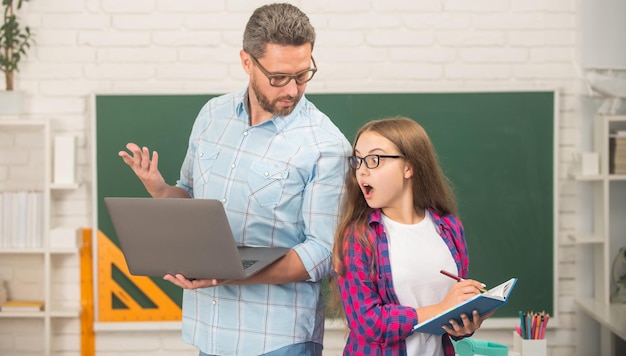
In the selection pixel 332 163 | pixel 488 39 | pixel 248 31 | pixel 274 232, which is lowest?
pixel 274 232

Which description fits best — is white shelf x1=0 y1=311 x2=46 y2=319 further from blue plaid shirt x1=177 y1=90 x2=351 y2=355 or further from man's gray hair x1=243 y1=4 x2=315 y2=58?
man's gray hair x1=243 y1=4 x2=315 y2=58

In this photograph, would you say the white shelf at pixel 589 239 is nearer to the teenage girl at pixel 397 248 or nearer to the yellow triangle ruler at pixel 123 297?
the teenage girl at pixel 397 248

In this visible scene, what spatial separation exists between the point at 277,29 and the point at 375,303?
674 millimetres

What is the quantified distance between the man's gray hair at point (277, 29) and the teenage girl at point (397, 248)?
0.27m

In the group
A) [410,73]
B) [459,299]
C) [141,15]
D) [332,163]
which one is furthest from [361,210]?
[141,15]

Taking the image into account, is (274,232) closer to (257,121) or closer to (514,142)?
(257,121)

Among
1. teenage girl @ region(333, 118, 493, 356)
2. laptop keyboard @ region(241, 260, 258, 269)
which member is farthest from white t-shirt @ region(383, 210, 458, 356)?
laptop keyboard @ region(241, 260, 258, 269)

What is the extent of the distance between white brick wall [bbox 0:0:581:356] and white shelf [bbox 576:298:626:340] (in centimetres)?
65

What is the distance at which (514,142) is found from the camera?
139 inches

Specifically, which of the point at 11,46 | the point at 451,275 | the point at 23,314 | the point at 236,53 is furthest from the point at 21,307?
the point at 451,275

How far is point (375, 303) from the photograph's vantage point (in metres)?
1.86

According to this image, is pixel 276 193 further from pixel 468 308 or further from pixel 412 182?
pixel 468 308

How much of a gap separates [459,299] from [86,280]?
86.0 inches

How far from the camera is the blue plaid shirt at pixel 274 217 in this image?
1.97 meters
